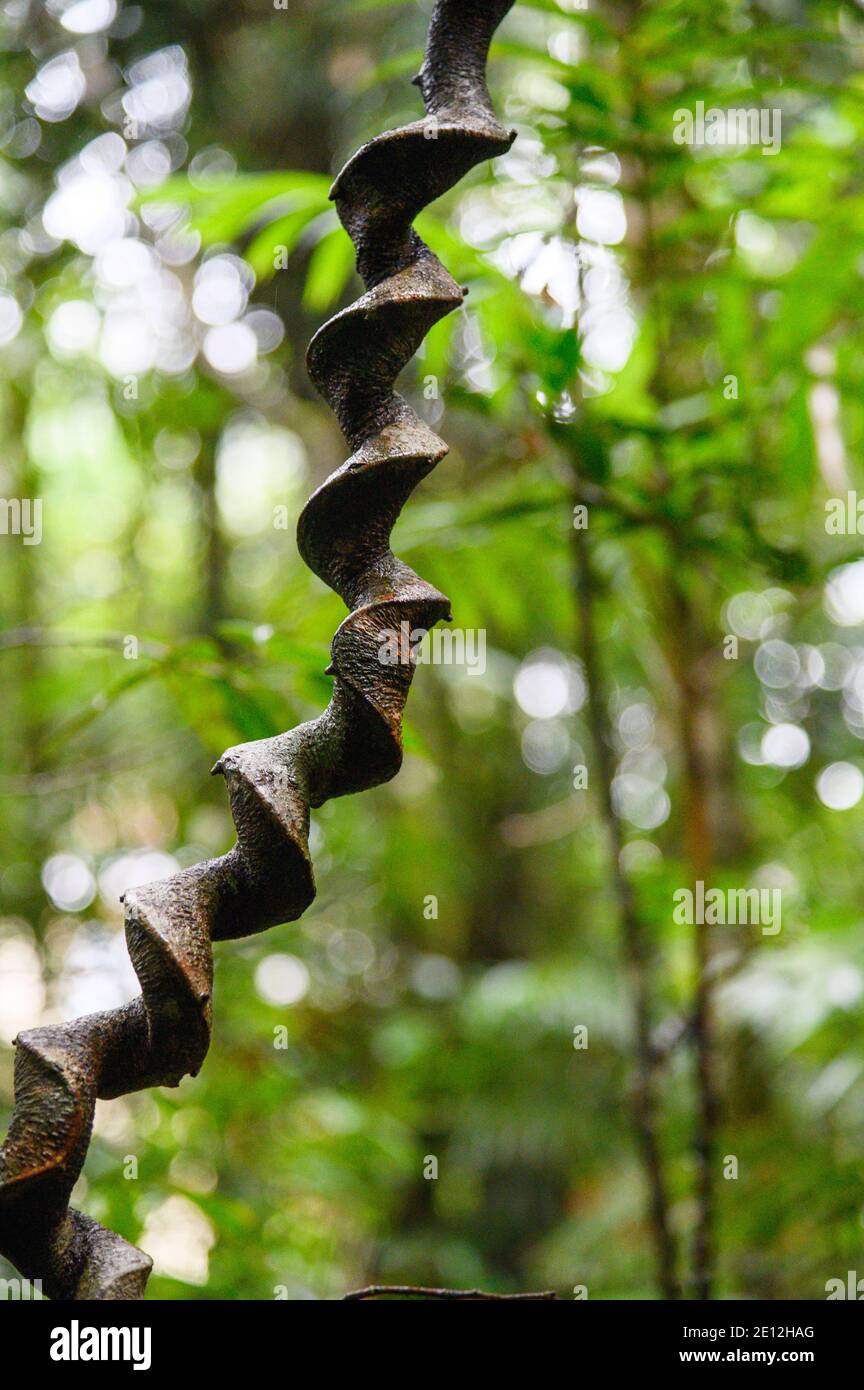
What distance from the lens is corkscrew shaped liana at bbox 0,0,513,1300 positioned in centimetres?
29

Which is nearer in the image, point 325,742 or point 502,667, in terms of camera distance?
point 325,742

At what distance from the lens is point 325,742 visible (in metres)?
0.32

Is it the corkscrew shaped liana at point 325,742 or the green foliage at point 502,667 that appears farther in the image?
the green foliage at point 502,667

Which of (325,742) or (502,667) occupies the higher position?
(502,667)

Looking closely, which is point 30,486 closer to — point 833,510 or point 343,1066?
point 833,510

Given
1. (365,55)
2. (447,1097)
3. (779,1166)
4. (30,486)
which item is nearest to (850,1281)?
(779,1166)

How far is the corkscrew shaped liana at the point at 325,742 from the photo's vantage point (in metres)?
0.29

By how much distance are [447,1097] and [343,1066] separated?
0.31 meters

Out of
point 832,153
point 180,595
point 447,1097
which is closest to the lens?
point 832,153

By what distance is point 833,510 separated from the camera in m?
1.24

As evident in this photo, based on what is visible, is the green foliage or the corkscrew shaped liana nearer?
the corkscrew shaped liana

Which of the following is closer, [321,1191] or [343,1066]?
[321,1191]

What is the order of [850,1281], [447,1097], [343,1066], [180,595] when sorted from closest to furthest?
[850,1281] → [343,1066] → [447,1097] → [180,595]
